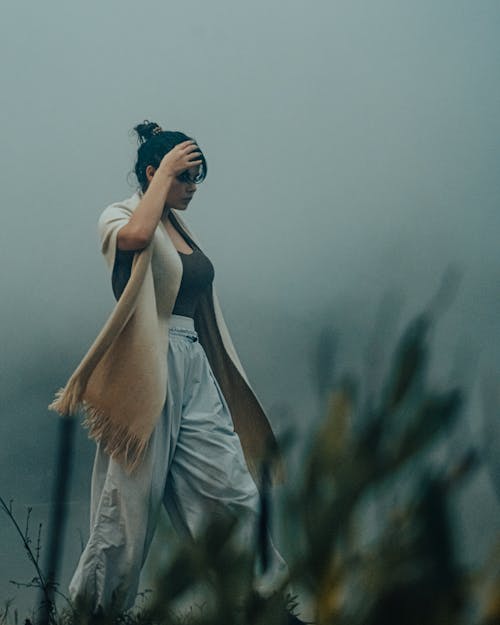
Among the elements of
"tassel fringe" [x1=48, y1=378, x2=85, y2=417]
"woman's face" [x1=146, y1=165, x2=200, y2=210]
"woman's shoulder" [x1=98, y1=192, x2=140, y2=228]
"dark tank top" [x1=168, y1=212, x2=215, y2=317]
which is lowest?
"tassel fringe" [x1=48, y1=378, x2=85, y2=417]

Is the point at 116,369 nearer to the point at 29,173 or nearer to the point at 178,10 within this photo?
the point at 29,173

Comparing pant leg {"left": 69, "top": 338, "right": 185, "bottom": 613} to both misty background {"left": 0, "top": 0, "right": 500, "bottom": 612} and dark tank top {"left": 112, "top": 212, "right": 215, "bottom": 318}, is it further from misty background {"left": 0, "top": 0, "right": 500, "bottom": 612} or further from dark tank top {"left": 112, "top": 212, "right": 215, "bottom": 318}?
misty background {"left": 0, "top": 0, "right": 500, "bottom": 612}

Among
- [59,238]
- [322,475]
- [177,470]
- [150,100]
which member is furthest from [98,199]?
[322,475]

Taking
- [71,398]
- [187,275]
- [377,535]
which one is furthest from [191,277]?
[377,535]

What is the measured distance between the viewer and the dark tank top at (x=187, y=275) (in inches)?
76.2

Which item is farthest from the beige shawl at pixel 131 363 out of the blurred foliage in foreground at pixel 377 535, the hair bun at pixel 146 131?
the blurred foliage in foreground at pixel 377 535

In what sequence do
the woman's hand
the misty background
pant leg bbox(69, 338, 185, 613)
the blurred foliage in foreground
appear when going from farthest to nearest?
1. the misty background
2. the woman's hand
3. pant leg bbox(69, 338, 185, 613)
4. the blurred foliage in foreground

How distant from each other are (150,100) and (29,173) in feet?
0.96

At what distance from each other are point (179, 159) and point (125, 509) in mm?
644

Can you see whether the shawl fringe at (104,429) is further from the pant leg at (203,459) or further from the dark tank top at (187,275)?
the dark tank top at (187,275)

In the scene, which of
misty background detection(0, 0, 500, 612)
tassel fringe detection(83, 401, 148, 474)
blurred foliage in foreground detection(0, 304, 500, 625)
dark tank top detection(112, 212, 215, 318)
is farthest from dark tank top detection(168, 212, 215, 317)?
blurred foliage in foreground detection(0, 304, 500, 625)

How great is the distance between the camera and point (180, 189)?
2.02m

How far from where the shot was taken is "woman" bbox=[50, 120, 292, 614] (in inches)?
→ 71.3

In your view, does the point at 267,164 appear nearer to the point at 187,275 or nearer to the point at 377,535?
the point at 187,275
